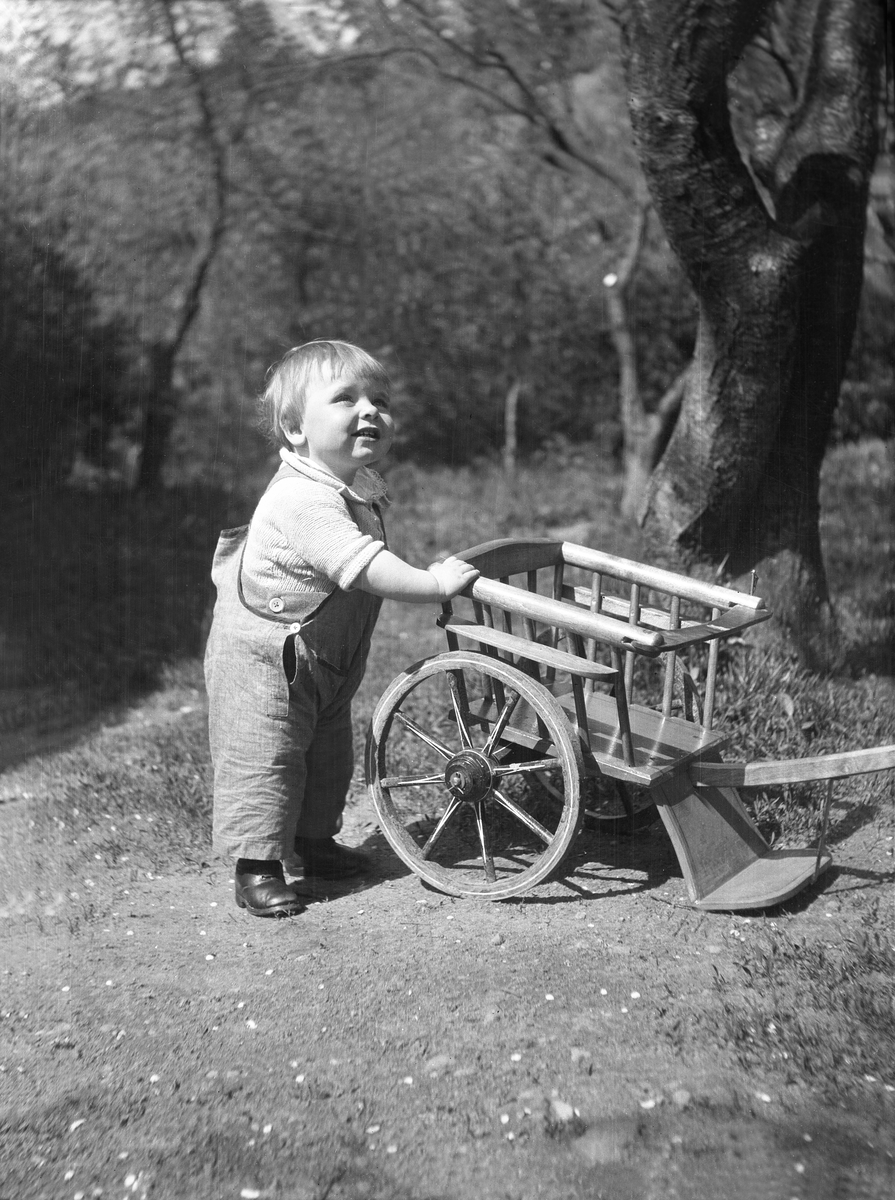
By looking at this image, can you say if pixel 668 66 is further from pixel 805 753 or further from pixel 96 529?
pixel 96 529

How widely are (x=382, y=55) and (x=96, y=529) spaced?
3.93m

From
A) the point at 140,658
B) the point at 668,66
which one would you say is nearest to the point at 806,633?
the point at 668,66

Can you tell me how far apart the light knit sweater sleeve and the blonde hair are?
0.19 metres

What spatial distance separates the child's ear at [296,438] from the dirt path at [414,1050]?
47.6 inches

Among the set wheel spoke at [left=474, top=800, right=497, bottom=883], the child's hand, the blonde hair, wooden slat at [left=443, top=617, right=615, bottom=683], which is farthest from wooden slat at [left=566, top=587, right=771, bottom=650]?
the blonde hair

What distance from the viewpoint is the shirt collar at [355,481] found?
3.18 metres

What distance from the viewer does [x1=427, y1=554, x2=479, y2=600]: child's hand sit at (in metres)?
3.00

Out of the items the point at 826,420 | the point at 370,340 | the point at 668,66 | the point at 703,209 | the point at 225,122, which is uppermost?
the point at 668,66

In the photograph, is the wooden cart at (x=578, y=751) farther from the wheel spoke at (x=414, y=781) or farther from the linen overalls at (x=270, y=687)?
the linen overalls at (x=270, y=687)

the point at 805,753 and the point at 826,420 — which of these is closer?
the point at 805,753

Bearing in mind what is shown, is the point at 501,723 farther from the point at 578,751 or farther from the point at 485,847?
the point at 485,847

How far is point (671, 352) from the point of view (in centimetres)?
1050

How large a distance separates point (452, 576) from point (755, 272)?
205 cm

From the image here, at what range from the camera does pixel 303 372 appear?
3172 millimetres
